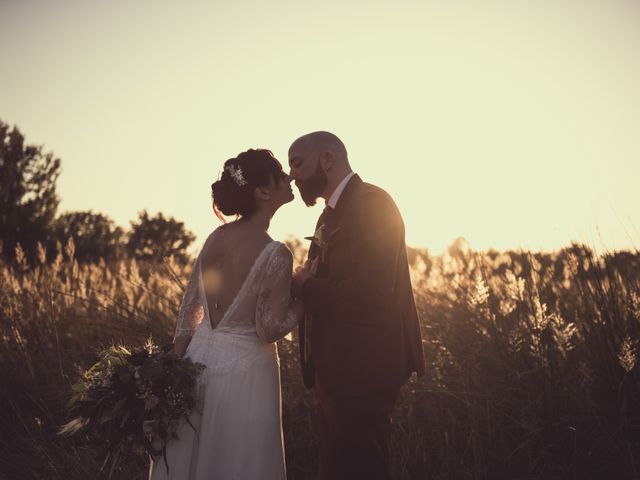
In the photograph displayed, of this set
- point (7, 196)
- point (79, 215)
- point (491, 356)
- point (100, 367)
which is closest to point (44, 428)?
point (100, 367)

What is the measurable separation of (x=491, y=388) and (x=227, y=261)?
8.78 ft

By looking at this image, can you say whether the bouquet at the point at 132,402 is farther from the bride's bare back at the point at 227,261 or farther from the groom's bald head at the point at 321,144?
the groom's bald head at the point at 321,144

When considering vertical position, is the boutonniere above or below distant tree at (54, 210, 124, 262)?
below

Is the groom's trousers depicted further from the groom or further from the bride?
the bride

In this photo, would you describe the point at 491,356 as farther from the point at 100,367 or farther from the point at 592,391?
the point at 100,367

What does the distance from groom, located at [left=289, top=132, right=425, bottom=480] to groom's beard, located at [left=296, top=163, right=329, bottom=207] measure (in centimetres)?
16

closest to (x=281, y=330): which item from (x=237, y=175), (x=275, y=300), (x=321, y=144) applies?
(x=275, y=300)

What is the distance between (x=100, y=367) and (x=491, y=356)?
335 cm

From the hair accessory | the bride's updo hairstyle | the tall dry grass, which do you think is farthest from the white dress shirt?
the tall dry grass

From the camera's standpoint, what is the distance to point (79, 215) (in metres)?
33.4

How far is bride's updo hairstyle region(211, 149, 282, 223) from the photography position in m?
3.68

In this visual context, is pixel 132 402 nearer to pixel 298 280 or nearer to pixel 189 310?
pixel 189 310

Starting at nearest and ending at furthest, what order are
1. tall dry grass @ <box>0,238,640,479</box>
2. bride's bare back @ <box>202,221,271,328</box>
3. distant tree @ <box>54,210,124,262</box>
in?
bride's bare back @ <box>202,221,271,328</box>, tall dry grass @ <box>0,238,640,479</box>, distant tree @ <box>54,210,124,262</box>

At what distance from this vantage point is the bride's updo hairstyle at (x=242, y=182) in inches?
145
